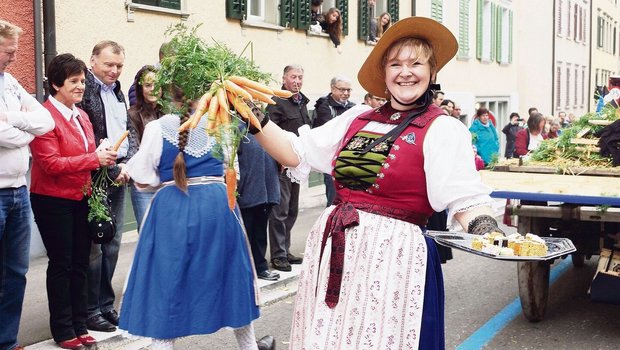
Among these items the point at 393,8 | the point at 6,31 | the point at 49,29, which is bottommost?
the point at 6,31

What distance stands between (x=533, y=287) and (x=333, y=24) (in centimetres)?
1041

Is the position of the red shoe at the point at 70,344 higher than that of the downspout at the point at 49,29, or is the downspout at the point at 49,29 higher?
the downspout at the point at 49,29

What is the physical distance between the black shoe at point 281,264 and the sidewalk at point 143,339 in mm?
70

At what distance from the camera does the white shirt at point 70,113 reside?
5906mm

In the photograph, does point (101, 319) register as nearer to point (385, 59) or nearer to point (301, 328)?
point (301, 328)

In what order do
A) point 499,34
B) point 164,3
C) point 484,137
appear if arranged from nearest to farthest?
1. point 164,3
2. point 484,137
3. point 499,34

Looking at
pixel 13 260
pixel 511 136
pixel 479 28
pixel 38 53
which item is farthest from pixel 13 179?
pixel 479 28

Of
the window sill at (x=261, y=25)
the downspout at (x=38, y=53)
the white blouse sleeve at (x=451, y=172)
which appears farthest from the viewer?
the window sill at (x=261, y=25)

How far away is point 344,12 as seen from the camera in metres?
17.5

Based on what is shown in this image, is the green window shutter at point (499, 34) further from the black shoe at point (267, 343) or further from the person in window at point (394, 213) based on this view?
the person in window at point (394, 213)

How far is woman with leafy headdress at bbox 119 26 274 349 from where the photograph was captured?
507 centimetres

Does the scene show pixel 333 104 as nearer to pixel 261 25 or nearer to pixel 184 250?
pixel 261 25

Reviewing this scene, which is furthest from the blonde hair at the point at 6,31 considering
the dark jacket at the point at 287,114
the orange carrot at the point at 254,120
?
the dark jacket at the point at 287,114

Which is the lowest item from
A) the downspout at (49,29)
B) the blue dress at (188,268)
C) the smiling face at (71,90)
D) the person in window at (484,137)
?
the blue dress at (188,268)
